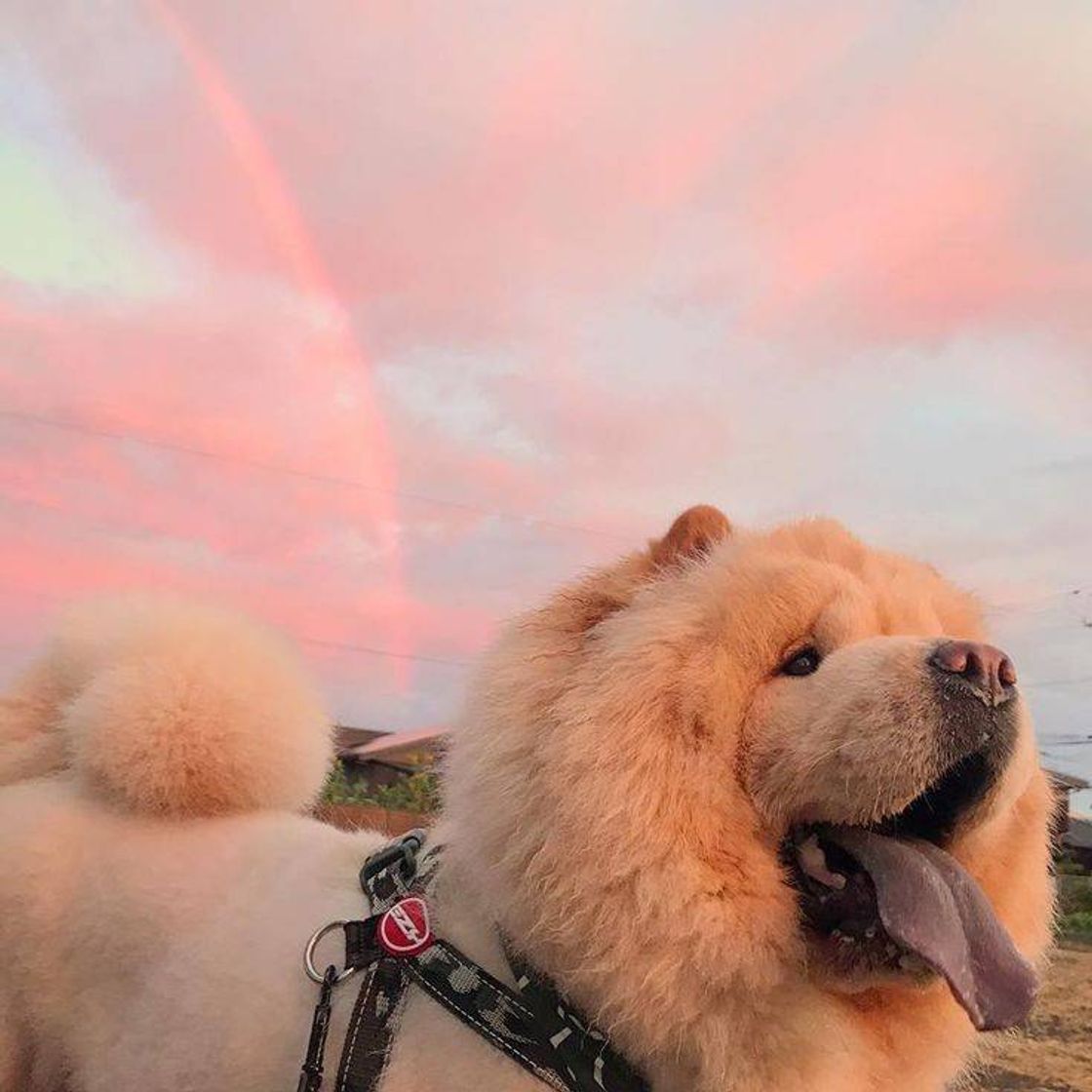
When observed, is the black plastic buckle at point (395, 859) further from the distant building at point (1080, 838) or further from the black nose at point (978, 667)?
the distant building at point (1080, 838)

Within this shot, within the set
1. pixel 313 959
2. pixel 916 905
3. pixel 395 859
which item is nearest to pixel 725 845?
pixel 916 905

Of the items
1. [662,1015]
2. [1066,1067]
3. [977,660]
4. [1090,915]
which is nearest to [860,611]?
[977,660]

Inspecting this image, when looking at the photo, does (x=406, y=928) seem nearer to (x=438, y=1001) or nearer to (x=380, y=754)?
(x=438, y=1001)

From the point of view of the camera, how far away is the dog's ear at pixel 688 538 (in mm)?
2439

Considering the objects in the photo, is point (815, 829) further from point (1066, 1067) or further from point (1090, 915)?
point (1090, 915)

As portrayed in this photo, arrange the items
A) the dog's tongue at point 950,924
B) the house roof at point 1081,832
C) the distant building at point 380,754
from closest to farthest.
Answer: the dog's tongue at point 950,924 < the distant building at point 380,754 < the house roof at point 1081,832

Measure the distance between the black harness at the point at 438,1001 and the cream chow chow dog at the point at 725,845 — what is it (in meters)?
0.03

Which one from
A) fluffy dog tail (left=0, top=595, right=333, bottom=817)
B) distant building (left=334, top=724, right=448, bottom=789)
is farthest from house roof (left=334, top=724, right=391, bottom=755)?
fluffy dog tail (left=0, top=595, right=333, bottom=817)

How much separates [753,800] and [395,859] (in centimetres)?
99

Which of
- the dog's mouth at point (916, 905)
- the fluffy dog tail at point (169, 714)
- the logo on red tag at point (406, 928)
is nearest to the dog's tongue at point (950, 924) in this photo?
the dog's mouth at point (916, 905)

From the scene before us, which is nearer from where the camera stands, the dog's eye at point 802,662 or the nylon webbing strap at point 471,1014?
the nylon webbing strap at point 471,1014

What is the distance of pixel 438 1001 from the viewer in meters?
2.18

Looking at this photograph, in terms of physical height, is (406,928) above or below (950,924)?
below

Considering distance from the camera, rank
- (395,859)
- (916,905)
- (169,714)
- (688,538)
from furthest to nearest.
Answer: (169,714), (395,859), (688,538), (916,905)
